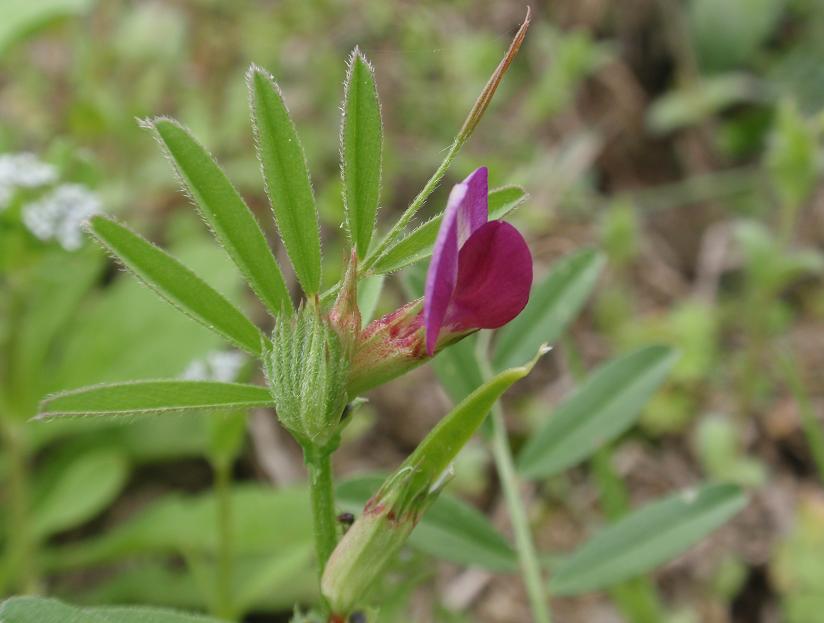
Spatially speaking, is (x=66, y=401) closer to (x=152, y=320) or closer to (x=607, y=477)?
(x=607, y=477)

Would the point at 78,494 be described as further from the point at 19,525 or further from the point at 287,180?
the point at 287,180

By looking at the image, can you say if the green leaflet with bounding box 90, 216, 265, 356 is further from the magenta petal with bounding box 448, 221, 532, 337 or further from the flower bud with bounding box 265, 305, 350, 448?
the magenta petal with bounding box 448, 221, 532, 337

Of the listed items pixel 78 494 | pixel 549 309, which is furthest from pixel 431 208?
pixel 549 309

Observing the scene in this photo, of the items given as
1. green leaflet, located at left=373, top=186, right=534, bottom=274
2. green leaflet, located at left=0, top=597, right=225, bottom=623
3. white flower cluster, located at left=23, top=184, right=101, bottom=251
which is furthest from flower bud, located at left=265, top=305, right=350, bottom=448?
white flower cluster, located at left=23, top=184, right=101, bottom=251

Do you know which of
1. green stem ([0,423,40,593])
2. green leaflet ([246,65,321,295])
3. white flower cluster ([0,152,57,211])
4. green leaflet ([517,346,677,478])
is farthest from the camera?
green stem ([0,423,40,593])

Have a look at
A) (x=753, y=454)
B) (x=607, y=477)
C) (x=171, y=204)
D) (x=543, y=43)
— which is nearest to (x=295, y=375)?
(x=607, y=477)

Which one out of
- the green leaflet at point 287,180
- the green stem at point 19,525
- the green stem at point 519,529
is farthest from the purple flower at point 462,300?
the green stem at point 19,525
